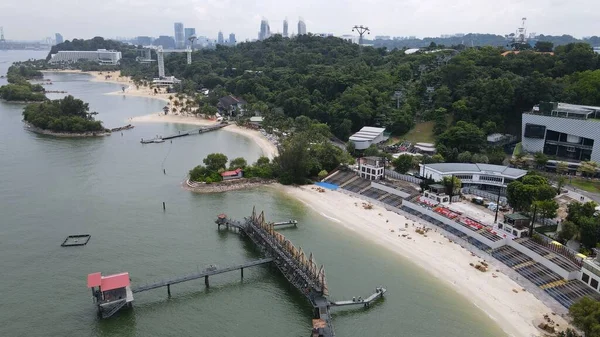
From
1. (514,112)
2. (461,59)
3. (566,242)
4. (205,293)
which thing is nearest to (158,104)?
(461,59)

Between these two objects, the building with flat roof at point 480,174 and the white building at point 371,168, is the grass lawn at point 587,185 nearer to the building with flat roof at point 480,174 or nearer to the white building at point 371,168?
the building with flat roof at point 480,174

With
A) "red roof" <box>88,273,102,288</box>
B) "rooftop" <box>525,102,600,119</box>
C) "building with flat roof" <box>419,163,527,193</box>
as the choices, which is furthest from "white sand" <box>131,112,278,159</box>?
"red roof" <box>88,273,102,288</box>

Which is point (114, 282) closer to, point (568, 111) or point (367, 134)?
point (367, 134)

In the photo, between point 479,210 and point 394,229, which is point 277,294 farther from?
point 479,210

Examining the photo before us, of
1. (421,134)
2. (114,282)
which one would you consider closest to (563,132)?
(421,134)

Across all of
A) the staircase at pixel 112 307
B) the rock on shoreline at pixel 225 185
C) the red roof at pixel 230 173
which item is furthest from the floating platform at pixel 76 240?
the red roof at pixel 230 173

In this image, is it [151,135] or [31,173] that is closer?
[31,173]
